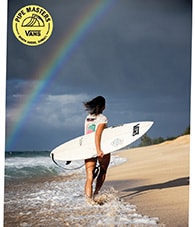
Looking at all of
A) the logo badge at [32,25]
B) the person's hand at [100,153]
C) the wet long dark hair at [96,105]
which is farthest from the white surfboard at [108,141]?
the logo badge at [32,25]

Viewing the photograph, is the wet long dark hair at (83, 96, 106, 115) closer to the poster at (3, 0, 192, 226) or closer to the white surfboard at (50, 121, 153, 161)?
the poster at (3, 0, 192, 226)

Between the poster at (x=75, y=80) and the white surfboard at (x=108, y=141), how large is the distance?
49 millimetres

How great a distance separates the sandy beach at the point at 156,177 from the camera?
3469 mm

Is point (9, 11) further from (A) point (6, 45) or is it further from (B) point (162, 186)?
(B) point (162, 186)

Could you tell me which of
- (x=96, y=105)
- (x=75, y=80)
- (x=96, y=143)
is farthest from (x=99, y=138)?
(x=75, y=80)

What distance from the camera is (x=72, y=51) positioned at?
3.47 meters

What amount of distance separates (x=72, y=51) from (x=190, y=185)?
123cm

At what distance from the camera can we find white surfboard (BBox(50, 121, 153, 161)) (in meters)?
3.45

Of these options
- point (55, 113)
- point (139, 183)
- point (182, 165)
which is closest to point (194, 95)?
point (182, 165)

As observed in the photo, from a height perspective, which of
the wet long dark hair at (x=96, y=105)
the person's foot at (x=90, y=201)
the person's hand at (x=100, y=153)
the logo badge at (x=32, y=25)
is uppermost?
the logo badge at (x=32, y=25)

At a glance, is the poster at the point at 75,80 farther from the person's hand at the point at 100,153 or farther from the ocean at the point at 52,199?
the person's hand at the point at 100,153

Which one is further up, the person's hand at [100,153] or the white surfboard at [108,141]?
the white surfboard at [108,141]

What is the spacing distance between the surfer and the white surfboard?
3 cm

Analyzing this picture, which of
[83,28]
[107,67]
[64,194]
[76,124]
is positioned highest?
[83,28]
